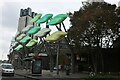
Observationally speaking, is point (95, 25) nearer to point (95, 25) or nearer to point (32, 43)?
point (95, 25)

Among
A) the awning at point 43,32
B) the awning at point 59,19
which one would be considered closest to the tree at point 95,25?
the awning at point 59,19

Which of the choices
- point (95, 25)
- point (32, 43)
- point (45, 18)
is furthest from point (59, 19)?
point (32, 43)

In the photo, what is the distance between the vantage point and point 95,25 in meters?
40.6

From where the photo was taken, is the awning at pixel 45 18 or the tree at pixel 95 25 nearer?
the tree at pixel 95 25

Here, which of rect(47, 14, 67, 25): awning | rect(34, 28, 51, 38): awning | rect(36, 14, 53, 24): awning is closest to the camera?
rect(47, 14, 67, 25): awning

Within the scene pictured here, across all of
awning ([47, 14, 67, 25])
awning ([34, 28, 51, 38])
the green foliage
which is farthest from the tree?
awning ([34, 28, 51, 38])

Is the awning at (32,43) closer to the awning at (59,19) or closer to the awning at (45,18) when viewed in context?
the awning at (45,18)

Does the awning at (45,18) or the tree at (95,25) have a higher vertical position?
the awning at (45,18)

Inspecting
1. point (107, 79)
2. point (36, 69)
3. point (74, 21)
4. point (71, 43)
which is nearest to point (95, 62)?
point (71, 43)

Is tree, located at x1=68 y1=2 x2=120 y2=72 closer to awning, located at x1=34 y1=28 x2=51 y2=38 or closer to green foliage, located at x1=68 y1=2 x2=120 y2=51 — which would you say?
green foliage, located at x1=68 y1=2 x2=120 y2=51

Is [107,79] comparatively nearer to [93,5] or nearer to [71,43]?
[93,5]

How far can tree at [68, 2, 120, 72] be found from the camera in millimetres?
40375

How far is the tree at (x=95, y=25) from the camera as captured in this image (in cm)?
4038

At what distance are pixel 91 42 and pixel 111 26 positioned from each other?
4.38 metres
